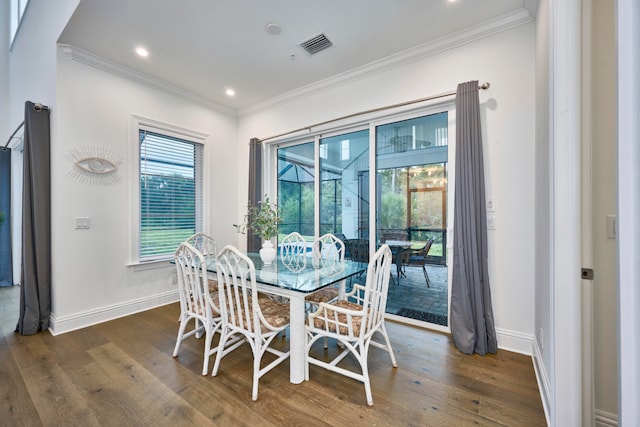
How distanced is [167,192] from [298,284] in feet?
8.87

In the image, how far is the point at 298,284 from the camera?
2.01 meters

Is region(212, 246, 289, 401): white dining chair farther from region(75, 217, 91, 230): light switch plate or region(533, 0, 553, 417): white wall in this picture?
region(75, 217, 91, 230): light switch plate

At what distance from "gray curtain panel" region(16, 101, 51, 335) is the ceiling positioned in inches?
38.6

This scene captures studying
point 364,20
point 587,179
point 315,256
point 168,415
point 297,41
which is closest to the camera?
point 587,179

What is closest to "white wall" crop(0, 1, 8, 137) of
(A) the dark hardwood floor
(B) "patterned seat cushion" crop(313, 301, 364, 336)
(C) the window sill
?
(C) the window sill

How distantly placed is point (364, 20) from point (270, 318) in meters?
2.61

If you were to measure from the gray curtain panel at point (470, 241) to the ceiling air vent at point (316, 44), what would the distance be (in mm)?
1343

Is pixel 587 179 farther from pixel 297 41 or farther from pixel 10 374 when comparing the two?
pixel 10 374

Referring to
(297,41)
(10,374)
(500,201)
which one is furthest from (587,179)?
(10,374)

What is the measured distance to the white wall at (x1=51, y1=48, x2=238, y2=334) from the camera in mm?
2822

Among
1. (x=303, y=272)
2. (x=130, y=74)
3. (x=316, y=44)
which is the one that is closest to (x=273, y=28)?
(x=316, y=44)

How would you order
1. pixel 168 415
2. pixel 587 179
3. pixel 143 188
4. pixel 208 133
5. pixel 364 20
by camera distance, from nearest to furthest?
pixel 587 179 → pixel 168 415 → pixel 364 20 → pixel 143 188 → pixel 208 133

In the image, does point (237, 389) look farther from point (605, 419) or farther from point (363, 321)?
point (605, 419)

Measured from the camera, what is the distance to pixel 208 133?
4137 millimetres
